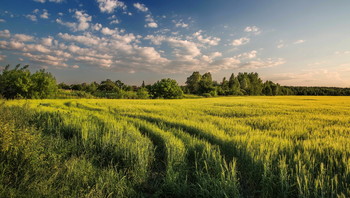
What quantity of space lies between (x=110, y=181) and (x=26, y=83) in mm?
31916

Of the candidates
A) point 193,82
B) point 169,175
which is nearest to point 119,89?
point 193,82

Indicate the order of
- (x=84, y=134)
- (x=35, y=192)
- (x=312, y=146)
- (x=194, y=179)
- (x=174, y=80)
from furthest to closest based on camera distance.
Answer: (x=174, y=80) < (x=84, y=134) < (x=312, y=146) < (x=194, y=179) < (x=35, y=192)

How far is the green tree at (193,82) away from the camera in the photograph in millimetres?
83012

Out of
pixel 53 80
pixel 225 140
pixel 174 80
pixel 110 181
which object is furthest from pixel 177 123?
pixel 174 80

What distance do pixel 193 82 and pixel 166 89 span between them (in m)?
36.3

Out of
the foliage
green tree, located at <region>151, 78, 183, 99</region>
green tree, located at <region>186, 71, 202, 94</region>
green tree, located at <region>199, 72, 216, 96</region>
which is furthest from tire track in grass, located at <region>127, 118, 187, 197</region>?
green tree, located at <region>186, 71, 202, 94</region>

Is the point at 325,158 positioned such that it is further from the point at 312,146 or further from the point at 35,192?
the point at 35,192

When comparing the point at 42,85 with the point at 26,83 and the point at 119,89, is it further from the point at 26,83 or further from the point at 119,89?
the point at 119,89

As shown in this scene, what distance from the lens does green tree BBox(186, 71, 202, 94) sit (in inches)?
3268

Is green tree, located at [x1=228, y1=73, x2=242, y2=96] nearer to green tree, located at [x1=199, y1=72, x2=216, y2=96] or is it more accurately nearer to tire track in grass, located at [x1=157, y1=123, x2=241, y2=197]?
green tree, located at [x1=199, y1=72, x2=216, y2=96]

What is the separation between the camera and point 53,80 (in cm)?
3047

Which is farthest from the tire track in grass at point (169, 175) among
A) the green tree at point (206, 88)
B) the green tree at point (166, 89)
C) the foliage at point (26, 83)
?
the green tree at point (206, 88)

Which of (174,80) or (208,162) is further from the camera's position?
(174,80)

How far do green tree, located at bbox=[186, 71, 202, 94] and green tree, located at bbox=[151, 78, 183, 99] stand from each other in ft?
96.1
